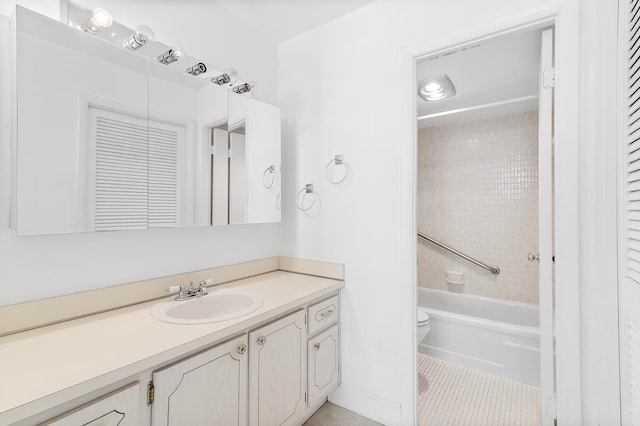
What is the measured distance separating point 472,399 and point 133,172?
2.38 metres

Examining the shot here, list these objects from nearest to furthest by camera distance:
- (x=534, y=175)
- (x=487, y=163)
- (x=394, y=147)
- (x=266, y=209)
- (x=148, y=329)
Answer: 1. (x=148, y=329)
2. (x=394, y=147)
3. (x=266, y=209)
4. (x=534, y=175)
5. (x=487, y=163)

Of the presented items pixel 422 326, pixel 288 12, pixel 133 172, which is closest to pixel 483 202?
pixel 422 326

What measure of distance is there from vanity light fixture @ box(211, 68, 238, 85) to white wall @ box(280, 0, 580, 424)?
1.79ft

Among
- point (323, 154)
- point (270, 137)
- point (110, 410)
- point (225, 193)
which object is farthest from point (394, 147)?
point (110, 410)

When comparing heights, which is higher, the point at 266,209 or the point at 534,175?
the point at 534,175

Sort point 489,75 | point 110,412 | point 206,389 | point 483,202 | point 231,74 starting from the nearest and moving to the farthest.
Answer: point 110,412 < point 206,389 < point 231,74 < point 489,75 < point 483,202

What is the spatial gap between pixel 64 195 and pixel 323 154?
4.37 feet

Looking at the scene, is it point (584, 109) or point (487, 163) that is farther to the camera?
point (487, 163)

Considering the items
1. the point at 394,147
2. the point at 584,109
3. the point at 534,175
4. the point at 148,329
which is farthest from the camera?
the point at 534,175

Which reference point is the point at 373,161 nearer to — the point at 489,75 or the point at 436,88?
the point at 436,88

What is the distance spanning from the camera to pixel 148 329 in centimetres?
111

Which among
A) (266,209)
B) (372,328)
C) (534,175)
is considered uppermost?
(534,175)

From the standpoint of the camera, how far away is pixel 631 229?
3.35 ft

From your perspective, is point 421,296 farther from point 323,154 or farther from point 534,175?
point 323,154
